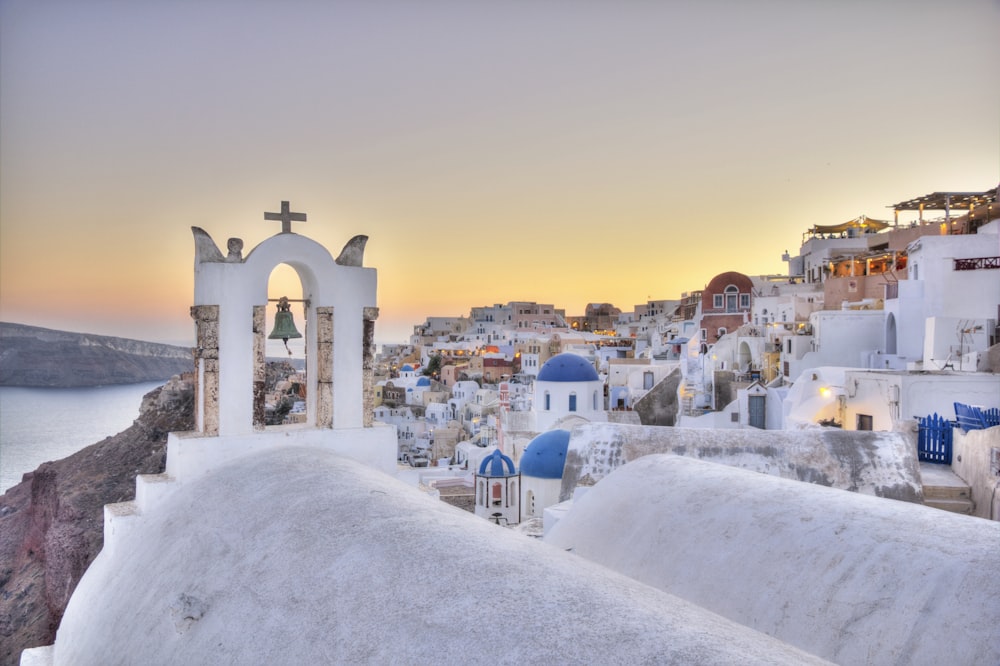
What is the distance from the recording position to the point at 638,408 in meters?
28.7

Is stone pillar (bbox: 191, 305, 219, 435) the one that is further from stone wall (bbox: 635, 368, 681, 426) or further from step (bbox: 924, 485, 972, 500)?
stone wall (bbox: 635, 368, 681, 426)

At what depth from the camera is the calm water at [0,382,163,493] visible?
61812mm

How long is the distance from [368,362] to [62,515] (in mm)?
33503

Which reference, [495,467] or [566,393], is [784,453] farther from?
[566,393]

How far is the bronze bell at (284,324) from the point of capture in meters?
6.59

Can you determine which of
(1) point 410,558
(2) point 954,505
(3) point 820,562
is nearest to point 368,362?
(1) point 410,558

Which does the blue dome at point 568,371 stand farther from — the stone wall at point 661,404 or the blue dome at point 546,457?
the blue dome at point 546,457

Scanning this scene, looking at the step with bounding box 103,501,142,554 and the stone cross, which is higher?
the stone cross

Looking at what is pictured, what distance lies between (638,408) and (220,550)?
25.8 m

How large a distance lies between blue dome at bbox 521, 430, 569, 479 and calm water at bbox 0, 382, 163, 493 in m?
44.4

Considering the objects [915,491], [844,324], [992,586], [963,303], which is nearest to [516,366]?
[844,324]

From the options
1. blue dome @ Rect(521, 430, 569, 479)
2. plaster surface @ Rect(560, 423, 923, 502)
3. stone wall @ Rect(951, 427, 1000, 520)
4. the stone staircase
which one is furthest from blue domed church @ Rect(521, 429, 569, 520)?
stone wall @ Rect(951, 427, 1000, 520)

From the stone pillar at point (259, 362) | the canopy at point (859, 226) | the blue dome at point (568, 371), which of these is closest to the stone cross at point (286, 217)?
the stone pillar at point (259, 362)

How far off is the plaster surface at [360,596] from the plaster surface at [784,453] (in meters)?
6.51
